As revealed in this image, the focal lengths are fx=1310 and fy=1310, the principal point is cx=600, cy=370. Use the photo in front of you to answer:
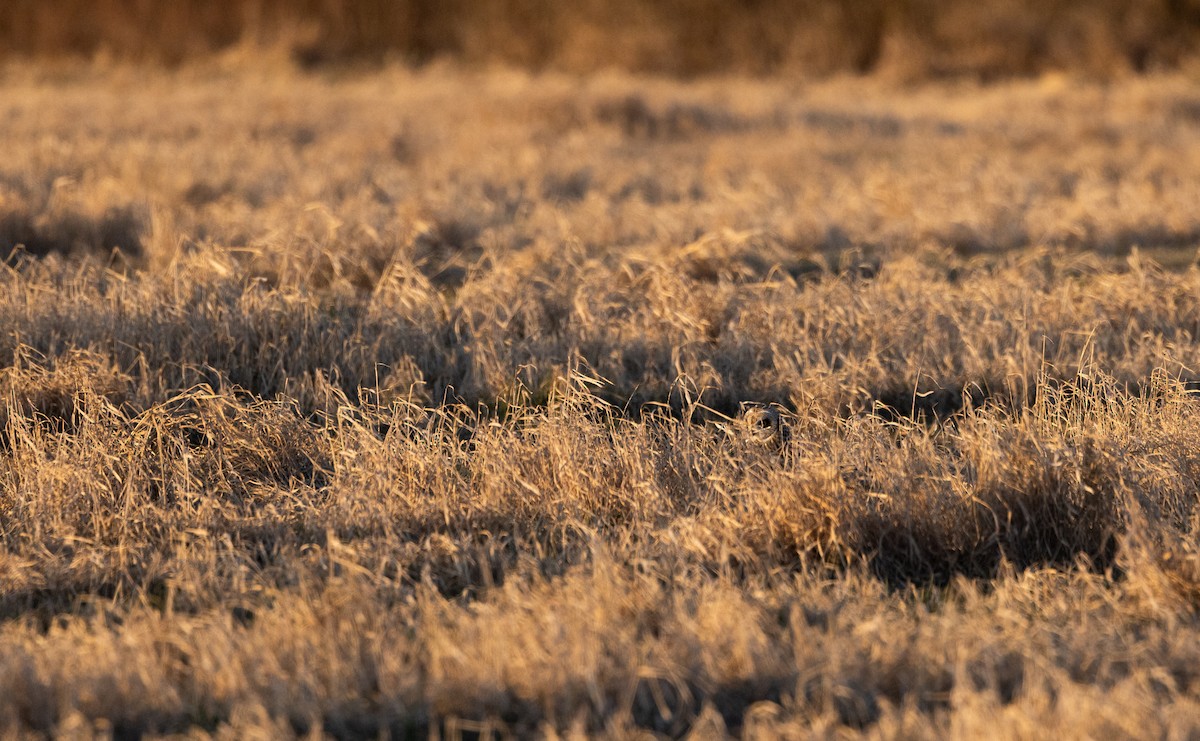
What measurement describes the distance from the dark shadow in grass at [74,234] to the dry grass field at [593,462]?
3cm

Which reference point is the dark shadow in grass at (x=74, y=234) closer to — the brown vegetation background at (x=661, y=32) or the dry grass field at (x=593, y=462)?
the dry grass field at (x=593, y=462)

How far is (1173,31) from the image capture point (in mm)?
21750

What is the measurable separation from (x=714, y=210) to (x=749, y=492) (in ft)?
16.7

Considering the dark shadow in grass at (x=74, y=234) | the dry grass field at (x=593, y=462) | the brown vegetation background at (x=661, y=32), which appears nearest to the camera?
the dry grass field at (x=593, y=462)

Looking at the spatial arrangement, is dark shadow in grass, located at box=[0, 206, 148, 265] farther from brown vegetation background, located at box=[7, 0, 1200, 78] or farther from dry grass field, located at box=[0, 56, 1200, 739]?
brown vegetation background, located at box=[7, 0, 1200, 78]

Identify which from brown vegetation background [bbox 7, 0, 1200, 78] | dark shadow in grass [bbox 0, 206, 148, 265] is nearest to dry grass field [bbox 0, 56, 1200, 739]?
dark shadow in grass [bbox 0, 206, 148, 265]

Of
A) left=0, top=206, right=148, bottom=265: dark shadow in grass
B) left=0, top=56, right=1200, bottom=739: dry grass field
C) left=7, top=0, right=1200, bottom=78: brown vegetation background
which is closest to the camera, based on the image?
left=0, top=56, right=1200, bottom=739: dry grass field

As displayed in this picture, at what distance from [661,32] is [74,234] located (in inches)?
683

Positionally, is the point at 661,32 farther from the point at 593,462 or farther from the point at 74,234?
the point at 593,462

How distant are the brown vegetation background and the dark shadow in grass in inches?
585

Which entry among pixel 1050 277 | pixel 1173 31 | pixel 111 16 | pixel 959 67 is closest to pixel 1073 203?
pixel 1050 277

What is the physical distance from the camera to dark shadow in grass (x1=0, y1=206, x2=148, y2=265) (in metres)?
7.27

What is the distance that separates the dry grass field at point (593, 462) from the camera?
2.88 meters

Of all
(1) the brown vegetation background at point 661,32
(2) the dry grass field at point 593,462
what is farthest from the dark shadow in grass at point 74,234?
(1) the brown vegetation background at point 661,32
